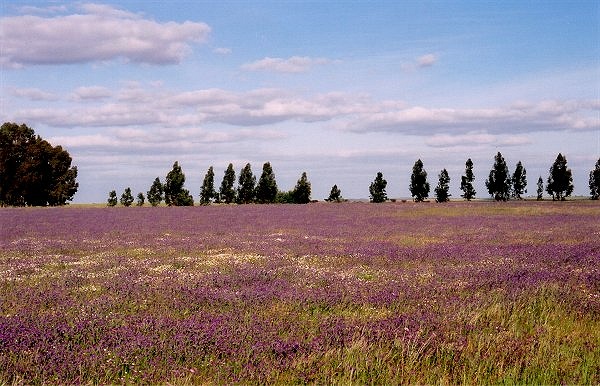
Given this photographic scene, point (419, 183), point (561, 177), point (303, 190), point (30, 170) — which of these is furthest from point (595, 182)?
point (30, 170)

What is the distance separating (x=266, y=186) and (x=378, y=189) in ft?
88.4

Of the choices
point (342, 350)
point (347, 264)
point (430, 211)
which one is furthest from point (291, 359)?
point (430, 211)

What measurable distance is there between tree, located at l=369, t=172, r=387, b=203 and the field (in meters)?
98.4

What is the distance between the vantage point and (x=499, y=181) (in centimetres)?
11869

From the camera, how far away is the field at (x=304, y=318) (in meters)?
6.12

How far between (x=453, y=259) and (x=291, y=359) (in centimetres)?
1187

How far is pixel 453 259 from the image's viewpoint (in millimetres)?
17031

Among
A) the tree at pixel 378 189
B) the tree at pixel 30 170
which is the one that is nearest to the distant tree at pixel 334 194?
→ the tree at pixel 378 189

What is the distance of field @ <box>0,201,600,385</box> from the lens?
612 centimetres

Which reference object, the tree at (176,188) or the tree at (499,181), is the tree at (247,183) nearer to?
the tree at (176,188)

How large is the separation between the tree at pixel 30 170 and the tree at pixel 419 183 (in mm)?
71945

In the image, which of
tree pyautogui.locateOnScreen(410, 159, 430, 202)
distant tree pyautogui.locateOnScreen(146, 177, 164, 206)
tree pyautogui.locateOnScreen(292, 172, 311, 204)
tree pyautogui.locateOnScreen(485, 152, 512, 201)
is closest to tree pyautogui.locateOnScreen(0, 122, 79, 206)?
distant tree pyautogui.locateOnScreen(146, 177, 164, 206)

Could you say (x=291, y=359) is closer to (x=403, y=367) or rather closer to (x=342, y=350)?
(x=342, y=350)

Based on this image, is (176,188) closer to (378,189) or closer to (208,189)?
(208,189)
